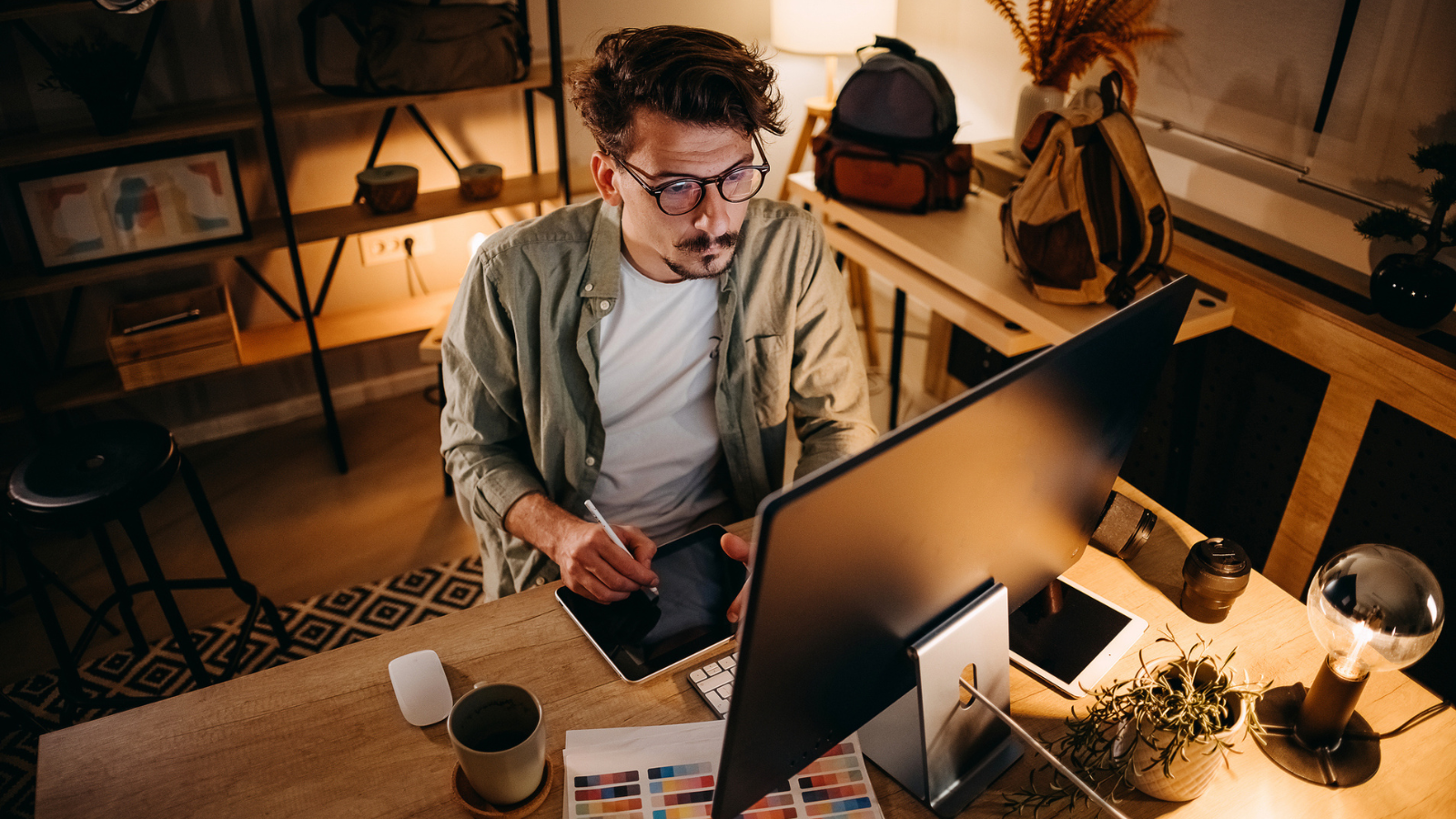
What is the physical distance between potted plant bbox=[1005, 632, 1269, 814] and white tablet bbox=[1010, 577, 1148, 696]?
0.35 ft

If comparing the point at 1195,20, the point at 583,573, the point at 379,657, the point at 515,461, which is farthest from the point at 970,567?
the point at 1195,20

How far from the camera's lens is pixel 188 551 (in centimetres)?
256

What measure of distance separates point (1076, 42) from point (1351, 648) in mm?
1782

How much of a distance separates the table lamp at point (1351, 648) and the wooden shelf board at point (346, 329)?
2627mm

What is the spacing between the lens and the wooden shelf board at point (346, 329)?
2863mm

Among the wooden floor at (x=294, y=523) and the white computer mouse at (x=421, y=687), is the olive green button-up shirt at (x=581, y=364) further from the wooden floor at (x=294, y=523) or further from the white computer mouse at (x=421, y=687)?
the wooden floor at (x=294, y=523)

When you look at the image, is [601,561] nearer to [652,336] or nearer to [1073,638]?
[652,336]

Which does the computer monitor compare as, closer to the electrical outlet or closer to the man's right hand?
the man's right hand

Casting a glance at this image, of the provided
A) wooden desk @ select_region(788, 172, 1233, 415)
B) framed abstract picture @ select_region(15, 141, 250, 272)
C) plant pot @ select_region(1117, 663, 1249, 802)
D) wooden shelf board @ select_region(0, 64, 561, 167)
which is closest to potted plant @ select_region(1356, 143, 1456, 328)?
wooden desk @ select_region(788, 172, 1233, 415)

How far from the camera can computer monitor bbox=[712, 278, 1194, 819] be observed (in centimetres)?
66

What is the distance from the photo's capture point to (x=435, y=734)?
99 centimetres

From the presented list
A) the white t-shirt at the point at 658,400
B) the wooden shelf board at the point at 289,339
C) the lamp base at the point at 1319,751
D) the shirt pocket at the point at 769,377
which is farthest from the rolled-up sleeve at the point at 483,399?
the wooden shelf board at the point at 289,339

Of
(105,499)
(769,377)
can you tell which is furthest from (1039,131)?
(105,499)

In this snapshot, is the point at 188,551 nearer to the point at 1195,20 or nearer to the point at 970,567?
the point at 970,567
